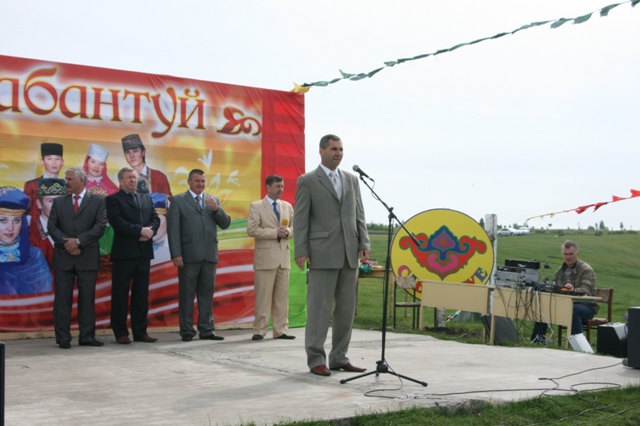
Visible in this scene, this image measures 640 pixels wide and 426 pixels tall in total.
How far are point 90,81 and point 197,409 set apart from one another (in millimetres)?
5759

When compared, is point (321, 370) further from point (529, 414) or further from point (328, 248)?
point (529, 414)

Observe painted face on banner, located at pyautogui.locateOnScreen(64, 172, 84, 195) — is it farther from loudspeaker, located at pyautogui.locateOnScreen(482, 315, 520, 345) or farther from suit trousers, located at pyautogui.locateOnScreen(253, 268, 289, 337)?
loudspeaker, located at pyautogui.locateOnScreen(482, 315, 520, 345)

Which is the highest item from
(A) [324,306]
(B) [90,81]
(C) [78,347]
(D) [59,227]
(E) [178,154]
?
(B) [90,81]

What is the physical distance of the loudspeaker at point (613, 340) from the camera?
8352 millimetres

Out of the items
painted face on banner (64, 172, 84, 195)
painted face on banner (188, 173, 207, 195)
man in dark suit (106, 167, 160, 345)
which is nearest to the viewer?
painted face on banner (64, 172, 84, 195)

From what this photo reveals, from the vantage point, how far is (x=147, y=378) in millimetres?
6531

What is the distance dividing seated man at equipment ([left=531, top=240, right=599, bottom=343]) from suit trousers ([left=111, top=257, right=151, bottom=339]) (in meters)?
4.69

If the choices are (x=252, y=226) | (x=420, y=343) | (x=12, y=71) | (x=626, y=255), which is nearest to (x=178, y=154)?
(x=252, y=226)

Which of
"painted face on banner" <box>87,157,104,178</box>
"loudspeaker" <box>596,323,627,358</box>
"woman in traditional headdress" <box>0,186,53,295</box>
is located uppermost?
"painted face on banner" <box>87,157,104,178</box>

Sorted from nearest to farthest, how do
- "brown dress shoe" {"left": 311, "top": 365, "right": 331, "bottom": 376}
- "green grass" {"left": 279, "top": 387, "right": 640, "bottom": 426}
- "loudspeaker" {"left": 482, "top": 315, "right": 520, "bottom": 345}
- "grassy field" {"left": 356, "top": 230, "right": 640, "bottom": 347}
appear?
"green grass" {"left": 279, "top": 387, "right": 640, "bottom": 426}, "brown dress shoe" {"left": 311, "top": 365, "right": 331, "bottom": 376}, "loudspeaker" {"left": 482, "top": 315, "right": 520, "bottom": 345}, "grassy field" {"left": 356, "top": 230, "right": 640, "bottom": 347}

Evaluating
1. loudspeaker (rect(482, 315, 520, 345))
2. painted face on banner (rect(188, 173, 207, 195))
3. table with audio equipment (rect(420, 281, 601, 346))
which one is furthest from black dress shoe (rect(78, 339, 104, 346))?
loudspeaker (rect(482, 315, 520, 345))

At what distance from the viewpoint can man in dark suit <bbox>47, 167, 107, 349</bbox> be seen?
8.84 meters

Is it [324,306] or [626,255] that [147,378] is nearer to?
[324,306]

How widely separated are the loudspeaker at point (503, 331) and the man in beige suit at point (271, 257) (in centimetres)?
240
